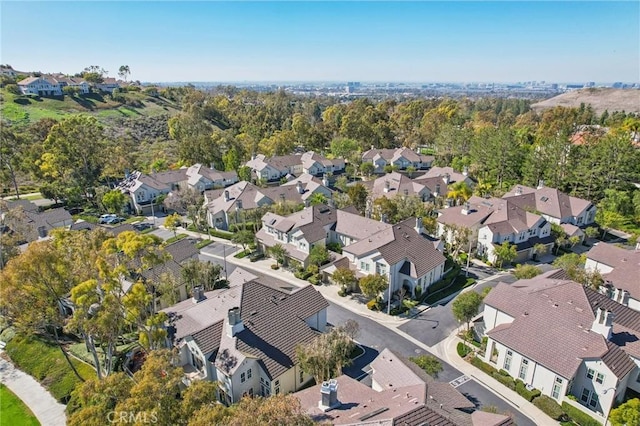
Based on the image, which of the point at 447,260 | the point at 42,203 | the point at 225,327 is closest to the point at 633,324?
the point at 447,260

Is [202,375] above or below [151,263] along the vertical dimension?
below

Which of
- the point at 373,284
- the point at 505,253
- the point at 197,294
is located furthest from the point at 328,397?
the point at 505,253

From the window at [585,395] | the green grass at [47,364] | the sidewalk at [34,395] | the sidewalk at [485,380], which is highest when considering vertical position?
the window at [585,395]

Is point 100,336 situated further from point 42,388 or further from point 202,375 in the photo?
point 42,388

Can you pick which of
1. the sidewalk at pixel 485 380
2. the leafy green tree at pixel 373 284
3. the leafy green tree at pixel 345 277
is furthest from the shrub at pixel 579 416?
the leafy green tree at pixel 345 277

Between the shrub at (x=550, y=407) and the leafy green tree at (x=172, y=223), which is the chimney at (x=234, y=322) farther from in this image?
the leafy green tree at (x=172, y=223)
